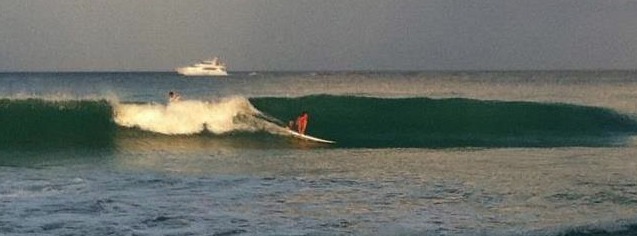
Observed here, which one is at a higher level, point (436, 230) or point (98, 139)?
point (98, 139)

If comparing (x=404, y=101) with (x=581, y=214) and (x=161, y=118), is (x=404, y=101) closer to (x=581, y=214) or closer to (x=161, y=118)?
(x=161, y=118)

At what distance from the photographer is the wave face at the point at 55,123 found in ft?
68.4

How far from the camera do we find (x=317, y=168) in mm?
14750

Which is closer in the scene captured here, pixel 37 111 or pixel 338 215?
pixel 338 215

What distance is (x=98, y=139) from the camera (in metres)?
21.2

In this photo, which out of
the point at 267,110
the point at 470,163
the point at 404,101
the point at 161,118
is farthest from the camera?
the point at 404,101

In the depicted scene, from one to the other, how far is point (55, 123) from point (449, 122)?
33.7ft

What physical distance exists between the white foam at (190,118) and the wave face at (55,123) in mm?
512

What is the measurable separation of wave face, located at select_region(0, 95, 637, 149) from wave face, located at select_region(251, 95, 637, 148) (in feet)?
0.08

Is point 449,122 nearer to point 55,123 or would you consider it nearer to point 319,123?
point 319,123

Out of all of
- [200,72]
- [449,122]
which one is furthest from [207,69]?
[449,122]

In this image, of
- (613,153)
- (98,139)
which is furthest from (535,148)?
(98,139)

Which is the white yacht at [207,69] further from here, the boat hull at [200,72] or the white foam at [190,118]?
the white foam at [190,118]

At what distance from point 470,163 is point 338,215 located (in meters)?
6.36
